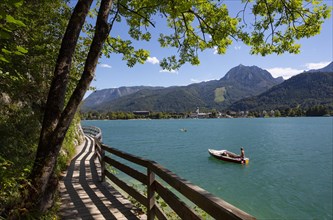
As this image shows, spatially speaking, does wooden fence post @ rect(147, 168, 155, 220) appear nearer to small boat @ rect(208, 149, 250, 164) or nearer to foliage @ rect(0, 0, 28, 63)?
foliage @ rect(0, 0, 28, 63)

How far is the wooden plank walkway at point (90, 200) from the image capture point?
244 inches

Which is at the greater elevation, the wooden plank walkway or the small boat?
the wooden plank walkway

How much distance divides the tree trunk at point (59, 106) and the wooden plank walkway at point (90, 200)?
5.42 feet

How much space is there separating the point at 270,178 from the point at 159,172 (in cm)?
2387

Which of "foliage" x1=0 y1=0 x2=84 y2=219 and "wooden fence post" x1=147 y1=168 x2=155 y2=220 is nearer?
"wooden fence post" x1=147 y1=168 x2=155 y2=220

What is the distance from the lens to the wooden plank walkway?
6.20 metres

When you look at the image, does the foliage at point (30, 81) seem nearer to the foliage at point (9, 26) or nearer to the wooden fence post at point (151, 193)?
the foliage at point (9, 26)

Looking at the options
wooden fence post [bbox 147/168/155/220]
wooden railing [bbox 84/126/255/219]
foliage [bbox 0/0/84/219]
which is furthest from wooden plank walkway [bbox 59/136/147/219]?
foliage [bbox 0/0/84/219]

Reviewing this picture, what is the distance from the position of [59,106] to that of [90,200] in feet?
11.7

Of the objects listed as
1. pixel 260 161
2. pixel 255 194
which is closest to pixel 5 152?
pixel 255 194

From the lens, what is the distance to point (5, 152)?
9531mm

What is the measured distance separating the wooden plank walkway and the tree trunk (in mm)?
1651

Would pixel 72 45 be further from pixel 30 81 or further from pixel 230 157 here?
pixel 230 157

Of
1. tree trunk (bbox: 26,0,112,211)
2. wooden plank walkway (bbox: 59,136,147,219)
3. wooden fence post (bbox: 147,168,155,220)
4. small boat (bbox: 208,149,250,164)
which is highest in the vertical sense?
tree trunk (bbox: 26,0,112,211)
